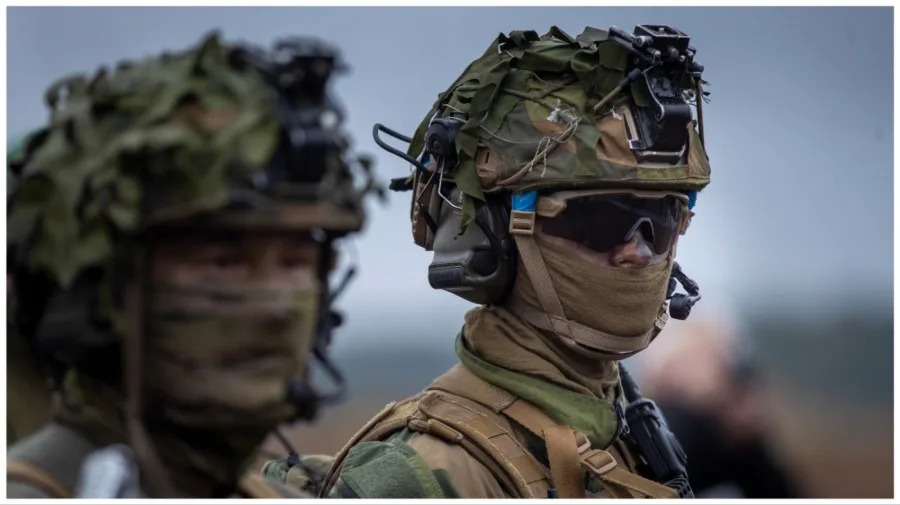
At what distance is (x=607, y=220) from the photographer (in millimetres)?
6512

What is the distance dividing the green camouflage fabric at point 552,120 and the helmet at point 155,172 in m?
2.09

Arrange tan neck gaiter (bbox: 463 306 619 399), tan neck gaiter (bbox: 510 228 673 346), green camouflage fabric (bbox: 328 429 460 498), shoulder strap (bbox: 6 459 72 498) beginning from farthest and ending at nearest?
1. tan neck gaiter (bbox: 463 306 619 399)
2. tan neck gaiter (bbox: 510 228 673 346)
3. green camouflage fabric (bbox: 328 429 460 498)
4. shoulder strap (bbox: 6 459 72 498)

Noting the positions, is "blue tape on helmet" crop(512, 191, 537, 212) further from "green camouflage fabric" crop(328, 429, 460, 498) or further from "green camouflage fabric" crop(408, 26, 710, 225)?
"green camouflage fabric" crop(328, 429, 460, 498)

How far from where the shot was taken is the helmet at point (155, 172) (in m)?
4.26

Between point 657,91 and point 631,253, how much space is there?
58cm

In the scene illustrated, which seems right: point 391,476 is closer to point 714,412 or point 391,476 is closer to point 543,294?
point 543,294

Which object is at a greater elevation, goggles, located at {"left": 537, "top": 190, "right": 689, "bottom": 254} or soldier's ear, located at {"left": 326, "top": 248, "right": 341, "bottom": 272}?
soldier's ear, located at {"left": 326, "top": 248, "right": 341, "bottom": 272}

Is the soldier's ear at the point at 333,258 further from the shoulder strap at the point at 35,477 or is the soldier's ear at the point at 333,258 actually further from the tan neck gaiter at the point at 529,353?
the tan neck gaiter at the point at 529,353

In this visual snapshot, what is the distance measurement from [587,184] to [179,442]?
241cm

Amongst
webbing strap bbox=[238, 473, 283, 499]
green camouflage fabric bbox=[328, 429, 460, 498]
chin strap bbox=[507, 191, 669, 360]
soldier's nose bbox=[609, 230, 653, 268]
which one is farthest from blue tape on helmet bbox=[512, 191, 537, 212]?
webbing strap bbox=[238, 473, 283, 499]

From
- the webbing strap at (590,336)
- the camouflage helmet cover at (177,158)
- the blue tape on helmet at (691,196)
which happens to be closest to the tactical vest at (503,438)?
the webbing strap at (590,336)

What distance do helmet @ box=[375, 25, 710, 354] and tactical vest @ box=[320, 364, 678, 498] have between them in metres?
0.39

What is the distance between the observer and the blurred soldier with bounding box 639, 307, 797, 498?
10.7 m

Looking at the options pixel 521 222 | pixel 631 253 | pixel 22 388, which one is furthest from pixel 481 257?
pixel 22 388
